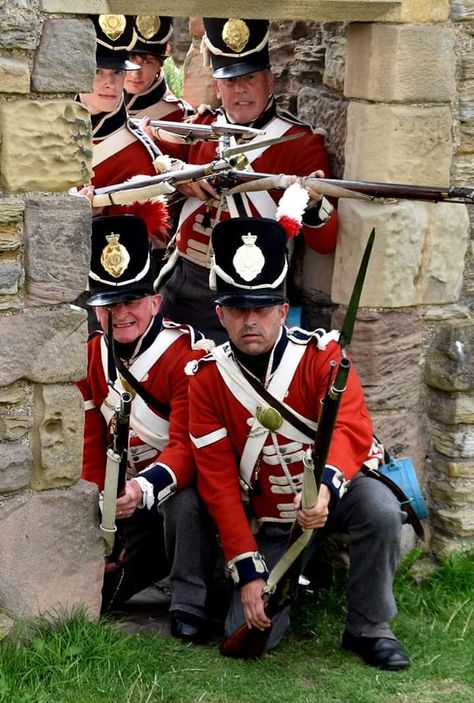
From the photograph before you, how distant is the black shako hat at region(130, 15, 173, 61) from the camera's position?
622 centimetres

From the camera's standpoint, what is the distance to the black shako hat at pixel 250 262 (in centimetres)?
460

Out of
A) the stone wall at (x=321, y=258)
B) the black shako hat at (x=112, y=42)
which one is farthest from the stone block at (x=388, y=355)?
the black shako hat at (x=112, y=42)

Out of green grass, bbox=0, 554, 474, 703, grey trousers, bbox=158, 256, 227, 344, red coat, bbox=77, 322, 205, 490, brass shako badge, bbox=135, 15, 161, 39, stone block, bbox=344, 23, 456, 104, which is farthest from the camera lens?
brass shako badge, bbox=135, 15, 161, 39

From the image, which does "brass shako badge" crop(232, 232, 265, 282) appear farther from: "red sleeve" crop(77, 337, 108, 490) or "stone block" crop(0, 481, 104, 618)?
"stone block" crop(0, 481, 104, 618)

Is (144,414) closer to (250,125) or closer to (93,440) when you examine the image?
(93,440)

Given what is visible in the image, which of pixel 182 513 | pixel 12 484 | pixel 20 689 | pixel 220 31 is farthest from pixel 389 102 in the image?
pixel 20 689

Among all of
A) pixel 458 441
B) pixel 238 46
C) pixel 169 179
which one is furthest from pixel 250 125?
pixel 458 441

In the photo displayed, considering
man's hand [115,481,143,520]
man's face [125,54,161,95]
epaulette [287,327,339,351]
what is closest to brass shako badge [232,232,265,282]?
epaulette [287,327,339,351]

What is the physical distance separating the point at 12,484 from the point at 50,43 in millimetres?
1340

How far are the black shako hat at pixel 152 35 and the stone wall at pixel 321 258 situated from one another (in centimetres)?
64

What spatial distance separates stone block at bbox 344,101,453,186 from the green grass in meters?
1.62

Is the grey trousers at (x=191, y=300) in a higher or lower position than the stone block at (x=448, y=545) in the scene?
higher

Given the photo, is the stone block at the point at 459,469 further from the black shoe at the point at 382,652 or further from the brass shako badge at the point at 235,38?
the brass shako badge at the point at 235,38

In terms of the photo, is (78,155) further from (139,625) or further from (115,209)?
(139,625)
